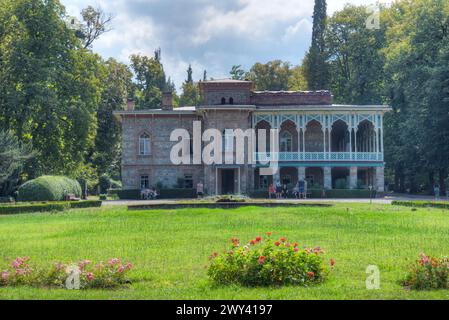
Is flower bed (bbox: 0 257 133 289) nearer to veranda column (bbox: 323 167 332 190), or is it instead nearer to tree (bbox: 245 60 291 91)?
veranda column (bbox: 323 167 332 190)

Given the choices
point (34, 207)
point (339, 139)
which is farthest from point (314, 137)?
point (34, 207)

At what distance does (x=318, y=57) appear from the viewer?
198 feet

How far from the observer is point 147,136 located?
4603 centimetres

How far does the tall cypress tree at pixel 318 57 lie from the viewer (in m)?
60.4

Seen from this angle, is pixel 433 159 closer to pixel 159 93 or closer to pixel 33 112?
pixel 33 112

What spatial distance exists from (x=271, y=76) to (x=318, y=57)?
7.45m

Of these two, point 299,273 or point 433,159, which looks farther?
point 433,159

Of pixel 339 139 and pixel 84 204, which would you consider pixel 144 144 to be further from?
pixel 339 139

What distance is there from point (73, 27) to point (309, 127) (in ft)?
65.4

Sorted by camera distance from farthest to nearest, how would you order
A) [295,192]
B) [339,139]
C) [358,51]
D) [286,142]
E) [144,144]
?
[358,51] < [339,139] < [286,142] < [144,144] < [295,192]

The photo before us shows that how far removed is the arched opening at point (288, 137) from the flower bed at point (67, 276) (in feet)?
125
